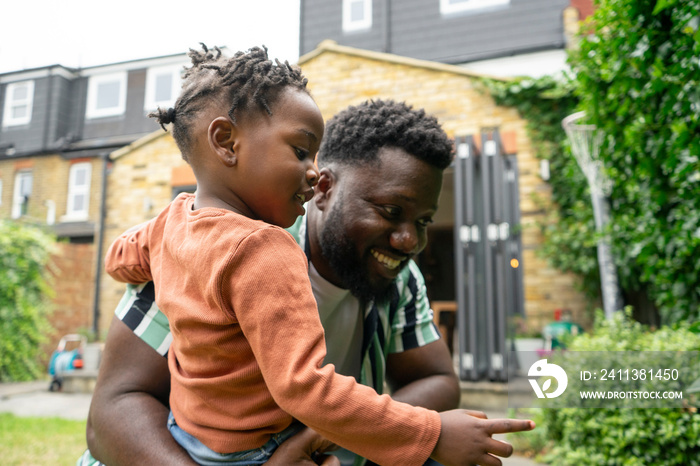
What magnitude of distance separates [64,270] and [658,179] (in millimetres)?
10266

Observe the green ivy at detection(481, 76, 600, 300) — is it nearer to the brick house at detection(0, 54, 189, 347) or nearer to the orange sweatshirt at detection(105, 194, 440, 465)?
the orange sweatshirt at detection(105, 194, 440, 465)

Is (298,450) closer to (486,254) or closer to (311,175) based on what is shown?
(311,175)

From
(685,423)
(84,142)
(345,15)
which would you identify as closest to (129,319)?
(685,423)

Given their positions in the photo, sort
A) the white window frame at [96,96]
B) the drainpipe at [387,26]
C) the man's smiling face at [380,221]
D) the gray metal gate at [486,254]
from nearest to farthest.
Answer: the man's smiling face at [380,221] → the gray metal gate at [486,254] → the drainpipe at [387,26] → the white window frame at [96,96]

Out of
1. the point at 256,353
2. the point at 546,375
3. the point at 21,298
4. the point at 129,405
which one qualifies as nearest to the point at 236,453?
the point at 256,353

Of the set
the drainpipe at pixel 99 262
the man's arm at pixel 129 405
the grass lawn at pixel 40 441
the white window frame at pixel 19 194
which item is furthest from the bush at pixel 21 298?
the man's arm at pixel 129 405

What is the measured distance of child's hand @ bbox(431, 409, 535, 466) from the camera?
993 millimetres

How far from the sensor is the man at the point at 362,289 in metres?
1.41

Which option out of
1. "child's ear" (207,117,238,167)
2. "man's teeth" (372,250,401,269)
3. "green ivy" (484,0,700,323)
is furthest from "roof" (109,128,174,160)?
"child's ear" (207,117,238,167)

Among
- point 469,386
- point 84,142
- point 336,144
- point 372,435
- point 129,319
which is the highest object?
point 84,142

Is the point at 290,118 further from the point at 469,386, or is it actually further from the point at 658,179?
the point at 469,386

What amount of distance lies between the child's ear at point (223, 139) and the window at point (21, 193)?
14820mm

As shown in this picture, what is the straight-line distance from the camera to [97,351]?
7.95 meters

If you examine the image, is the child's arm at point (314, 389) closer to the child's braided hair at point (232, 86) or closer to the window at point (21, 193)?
the child's braided hair at point (232, 86)
